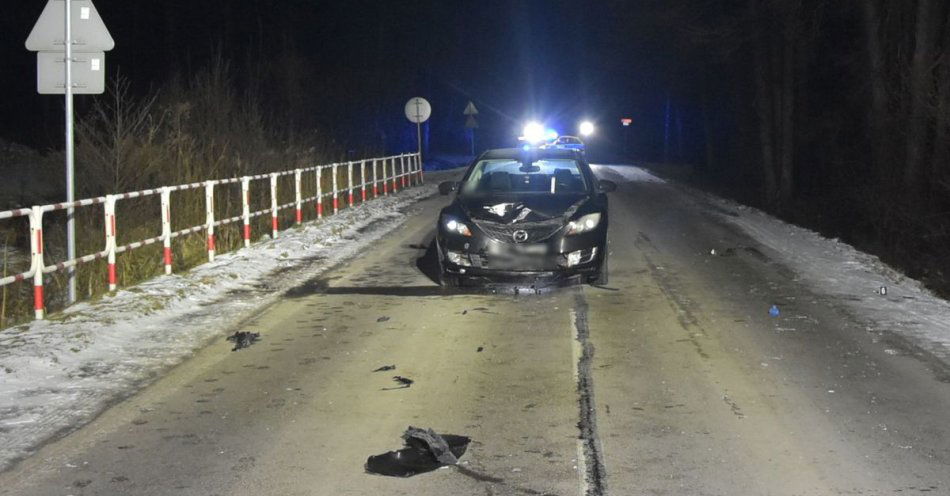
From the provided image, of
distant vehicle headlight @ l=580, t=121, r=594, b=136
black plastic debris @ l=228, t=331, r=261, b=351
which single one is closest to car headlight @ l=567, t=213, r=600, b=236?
black plastic debris @ l=228, t=331, r=261, b=351

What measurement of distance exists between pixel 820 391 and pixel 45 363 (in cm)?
582

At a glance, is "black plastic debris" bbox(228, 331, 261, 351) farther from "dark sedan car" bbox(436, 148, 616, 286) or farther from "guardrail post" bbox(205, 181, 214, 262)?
"guardrail post" bbox(205, 181, 214, 262)

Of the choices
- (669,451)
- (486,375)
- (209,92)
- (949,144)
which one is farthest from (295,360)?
(209,92)

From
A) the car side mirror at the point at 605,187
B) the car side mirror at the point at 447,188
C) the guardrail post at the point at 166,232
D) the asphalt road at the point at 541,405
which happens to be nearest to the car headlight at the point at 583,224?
the asphalt road at the point at 541,405

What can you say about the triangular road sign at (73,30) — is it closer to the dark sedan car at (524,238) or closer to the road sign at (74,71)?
the road sign at (74,71)

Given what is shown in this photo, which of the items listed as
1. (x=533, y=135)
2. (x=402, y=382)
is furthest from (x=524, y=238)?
(x=533, y=135)

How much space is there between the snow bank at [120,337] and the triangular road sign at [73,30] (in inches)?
105

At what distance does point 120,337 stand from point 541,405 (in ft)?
14.6

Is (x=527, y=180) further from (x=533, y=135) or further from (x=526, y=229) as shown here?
(x=533, y=135)

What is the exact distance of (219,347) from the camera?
31.9 feet

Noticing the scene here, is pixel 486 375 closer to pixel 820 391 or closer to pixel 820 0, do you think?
pixel 820 391

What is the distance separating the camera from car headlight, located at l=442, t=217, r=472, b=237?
1273cm

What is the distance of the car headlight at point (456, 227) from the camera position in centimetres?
1273

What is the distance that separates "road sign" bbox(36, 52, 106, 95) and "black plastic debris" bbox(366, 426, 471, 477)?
689 centimetres
